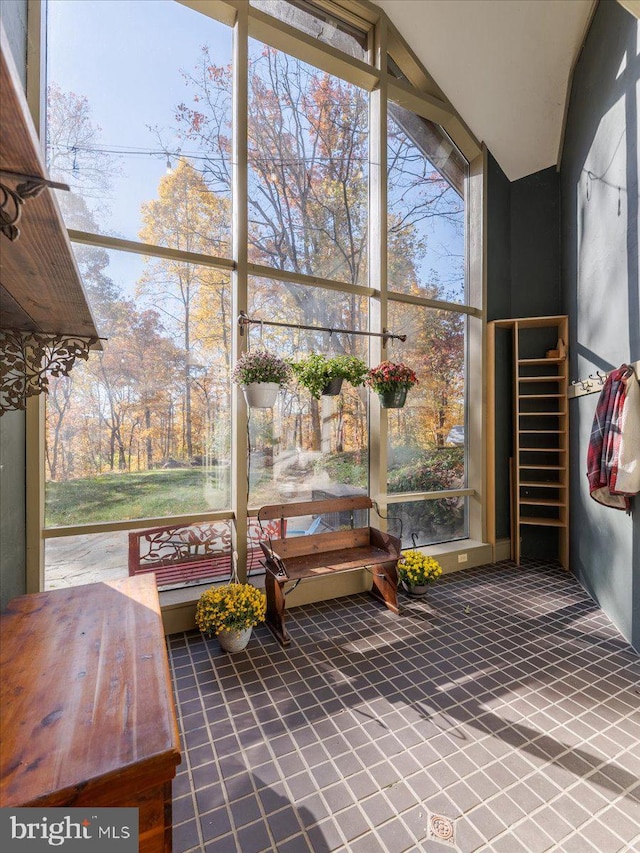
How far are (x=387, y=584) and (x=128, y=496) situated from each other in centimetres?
203

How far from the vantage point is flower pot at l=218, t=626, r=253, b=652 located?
2.47 m

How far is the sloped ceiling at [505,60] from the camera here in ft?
11.3

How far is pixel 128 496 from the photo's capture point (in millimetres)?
2723

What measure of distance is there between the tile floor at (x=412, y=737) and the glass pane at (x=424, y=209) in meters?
3.01

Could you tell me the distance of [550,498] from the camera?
4.24 meters

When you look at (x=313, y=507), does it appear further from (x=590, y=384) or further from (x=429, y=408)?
(x=590, y=384)

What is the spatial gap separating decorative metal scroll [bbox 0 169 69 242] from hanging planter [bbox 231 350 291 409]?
186cm

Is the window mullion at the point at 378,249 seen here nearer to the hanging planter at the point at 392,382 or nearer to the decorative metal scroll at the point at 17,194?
the hanging planter at the point at 392,382

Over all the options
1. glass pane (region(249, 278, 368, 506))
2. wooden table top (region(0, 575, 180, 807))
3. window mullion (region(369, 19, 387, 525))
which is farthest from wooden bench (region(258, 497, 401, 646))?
wooden table top (region(0, 575, 180, 807))

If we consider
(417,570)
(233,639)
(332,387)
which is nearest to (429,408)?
(332,387)

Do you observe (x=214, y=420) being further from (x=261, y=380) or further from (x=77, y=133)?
(x=77, y=133)

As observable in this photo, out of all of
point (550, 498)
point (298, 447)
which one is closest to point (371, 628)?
point (298, 447)

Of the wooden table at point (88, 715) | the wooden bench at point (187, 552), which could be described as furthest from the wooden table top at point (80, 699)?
the wooden bench at point (187, 552)

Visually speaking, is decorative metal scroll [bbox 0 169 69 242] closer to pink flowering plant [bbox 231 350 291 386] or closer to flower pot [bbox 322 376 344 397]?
pink flowering plant [bbox 231 350 291 386]
